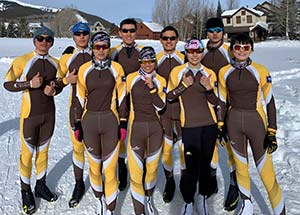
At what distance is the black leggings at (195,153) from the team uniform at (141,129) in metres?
0.34

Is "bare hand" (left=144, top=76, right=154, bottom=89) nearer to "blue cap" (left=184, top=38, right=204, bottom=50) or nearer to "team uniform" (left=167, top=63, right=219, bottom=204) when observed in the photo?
"team uniform" (left=167, top=63, right=219, bottom=204)

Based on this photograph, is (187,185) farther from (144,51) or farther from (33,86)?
(33,86)

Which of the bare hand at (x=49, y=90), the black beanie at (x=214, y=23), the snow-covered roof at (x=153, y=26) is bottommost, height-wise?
the bare hand at (x=49, y=90)

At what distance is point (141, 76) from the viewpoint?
4.05 meters

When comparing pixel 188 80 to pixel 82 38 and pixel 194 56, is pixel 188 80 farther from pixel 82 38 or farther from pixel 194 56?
pixel 82 38

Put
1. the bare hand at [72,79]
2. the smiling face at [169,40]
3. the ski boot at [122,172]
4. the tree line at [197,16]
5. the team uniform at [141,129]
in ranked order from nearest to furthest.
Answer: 1. the team uniform at [141,129]
2. the bare hand at [72,79]
3. the smiling face at [169,40]
4. the ski boot at [122,172]
5. the tree line at [197,16]

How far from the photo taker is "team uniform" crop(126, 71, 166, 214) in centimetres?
403

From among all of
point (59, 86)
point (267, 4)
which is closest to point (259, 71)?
point (59, 86)

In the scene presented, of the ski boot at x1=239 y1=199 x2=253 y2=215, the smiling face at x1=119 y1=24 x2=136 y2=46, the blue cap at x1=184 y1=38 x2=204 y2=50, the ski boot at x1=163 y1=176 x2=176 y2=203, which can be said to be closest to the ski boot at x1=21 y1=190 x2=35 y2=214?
the ski boot at x1=163 y1=176 x2=176 y2=203

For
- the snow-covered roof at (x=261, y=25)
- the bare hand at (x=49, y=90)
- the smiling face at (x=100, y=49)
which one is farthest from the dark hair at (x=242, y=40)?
the snow-covered roof at (x=261, y=25)

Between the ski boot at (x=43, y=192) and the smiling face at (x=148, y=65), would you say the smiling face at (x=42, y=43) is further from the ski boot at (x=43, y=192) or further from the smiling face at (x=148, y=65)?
the ski boot at (x=43, y=192)

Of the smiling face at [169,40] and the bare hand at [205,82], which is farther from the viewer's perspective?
the smiling face at [169,40]

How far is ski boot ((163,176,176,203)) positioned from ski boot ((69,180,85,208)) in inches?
44.7

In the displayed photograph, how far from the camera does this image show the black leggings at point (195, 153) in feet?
13.1
